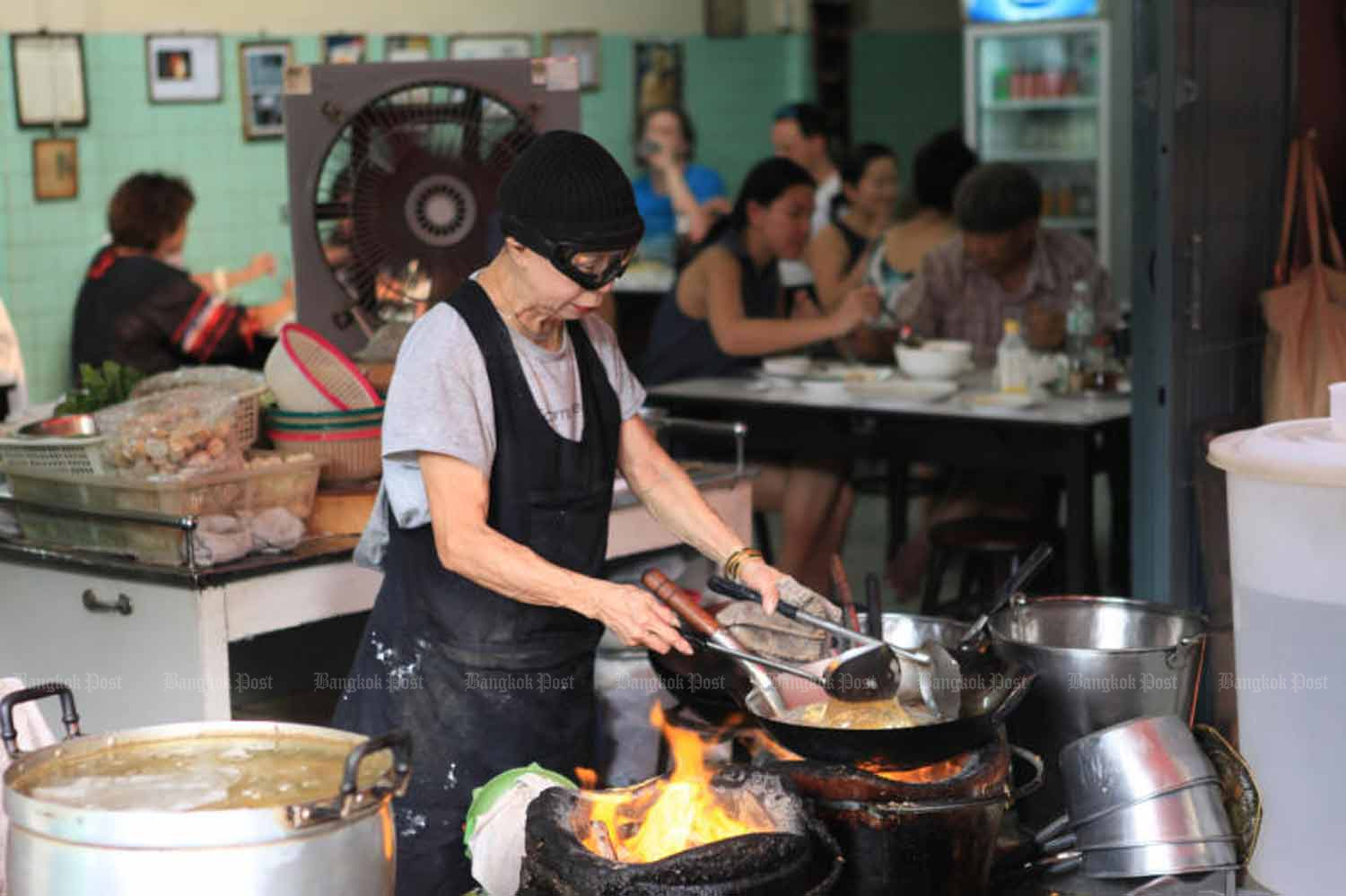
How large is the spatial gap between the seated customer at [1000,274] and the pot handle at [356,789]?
457 centimetres

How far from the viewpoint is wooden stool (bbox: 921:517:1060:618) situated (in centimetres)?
564

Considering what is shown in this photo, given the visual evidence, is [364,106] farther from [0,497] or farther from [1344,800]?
[1344,800]

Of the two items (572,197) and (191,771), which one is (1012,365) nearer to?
(572,197)

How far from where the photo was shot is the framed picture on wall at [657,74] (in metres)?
10.3

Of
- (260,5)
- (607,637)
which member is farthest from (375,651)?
(260,5)

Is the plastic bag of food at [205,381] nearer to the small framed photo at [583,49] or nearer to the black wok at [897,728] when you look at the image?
the black wok at [897,728]

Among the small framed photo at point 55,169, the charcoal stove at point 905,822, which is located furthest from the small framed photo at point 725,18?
the charcoal stove at point 905,822

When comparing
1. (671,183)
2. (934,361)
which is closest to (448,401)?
(934,361)

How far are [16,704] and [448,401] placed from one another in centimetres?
88

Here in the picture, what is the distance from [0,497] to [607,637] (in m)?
1.32

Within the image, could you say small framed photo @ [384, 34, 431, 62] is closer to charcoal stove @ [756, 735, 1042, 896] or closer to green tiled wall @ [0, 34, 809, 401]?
green tiled wall @ [0, 34, 809, 401]

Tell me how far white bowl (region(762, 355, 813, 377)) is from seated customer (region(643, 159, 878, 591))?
0.05m

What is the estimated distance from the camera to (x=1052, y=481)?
247 inches

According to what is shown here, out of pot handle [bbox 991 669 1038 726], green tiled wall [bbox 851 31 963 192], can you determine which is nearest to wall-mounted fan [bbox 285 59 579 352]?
pot handle [bbox 991 669 1038 726]
